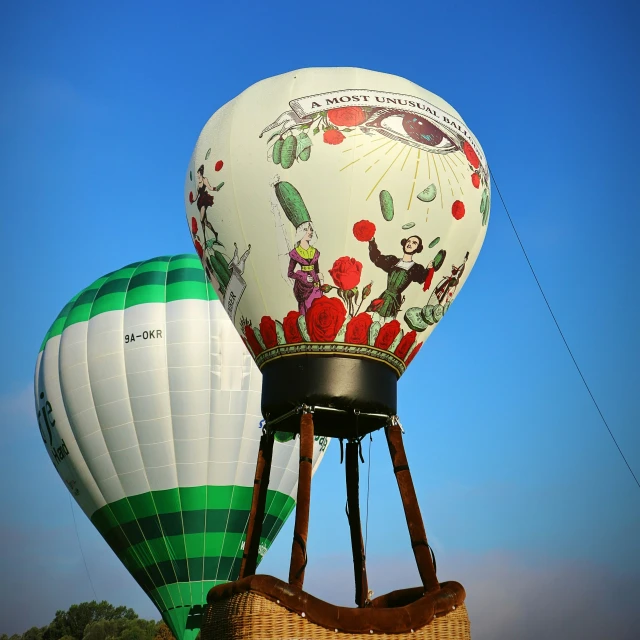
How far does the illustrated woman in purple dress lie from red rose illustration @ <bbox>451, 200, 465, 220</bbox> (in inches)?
49.5

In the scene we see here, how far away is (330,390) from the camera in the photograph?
8820mm

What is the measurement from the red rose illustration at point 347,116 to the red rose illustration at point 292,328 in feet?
5.35

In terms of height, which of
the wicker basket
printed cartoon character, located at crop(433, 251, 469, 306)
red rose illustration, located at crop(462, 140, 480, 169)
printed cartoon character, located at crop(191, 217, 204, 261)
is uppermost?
red rose illustration, located at crop(462, 140, 480, 169)

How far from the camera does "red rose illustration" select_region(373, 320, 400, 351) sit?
9.09 meters

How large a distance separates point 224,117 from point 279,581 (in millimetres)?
4169

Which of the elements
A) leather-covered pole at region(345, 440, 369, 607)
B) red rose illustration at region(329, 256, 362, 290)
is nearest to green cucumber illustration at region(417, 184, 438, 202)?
red rose illustration at region(329, 256, 362, 290)

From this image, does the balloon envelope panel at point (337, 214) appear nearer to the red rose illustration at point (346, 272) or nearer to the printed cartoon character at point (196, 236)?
the red rose illustration at point (346, 272)

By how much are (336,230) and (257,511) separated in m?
2.40

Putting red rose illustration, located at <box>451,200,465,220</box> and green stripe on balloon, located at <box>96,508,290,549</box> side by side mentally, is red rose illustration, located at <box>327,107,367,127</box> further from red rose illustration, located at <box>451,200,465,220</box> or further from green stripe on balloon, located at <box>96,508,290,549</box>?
green stripe on balloon, located at <box>96,508,290,549</box>

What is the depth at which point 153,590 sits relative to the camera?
16781 millimetres

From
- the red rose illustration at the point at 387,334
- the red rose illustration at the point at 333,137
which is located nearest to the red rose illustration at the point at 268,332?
the red rose illustration at the point at 387,334

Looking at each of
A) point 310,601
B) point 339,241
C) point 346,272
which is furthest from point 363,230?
point 310,601

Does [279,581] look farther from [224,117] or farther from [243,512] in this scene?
[243,512]

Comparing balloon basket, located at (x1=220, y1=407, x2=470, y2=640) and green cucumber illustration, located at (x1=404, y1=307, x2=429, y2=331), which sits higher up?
green cucumber illustration, located at (x1=404, y1=307, x2=429, y2=331)
